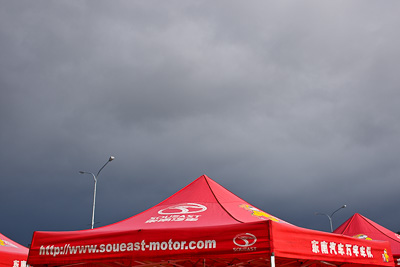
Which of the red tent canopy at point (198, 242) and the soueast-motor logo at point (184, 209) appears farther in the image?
the soueast-motor logo at point (184, 209)

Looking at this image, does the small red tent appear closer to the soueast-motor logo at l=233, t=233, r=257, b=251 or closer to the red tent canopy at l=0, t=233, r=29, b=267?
the soueast-motor logo at l=233, t=233, r=257, b=251

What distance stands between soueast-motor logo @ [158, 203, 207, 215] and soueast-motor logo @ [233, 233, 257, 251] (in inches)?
84.9

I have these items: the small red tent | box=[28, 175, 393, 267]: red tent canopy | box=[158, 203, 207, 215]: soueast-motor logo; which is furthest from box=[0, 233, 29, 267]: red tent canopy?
the small red tent

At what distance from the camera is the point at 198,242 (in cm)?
787

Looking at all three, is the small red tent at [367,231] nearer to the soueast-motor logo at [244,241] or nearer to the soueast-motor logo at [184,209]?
the soueast-motor logo at [184,209]

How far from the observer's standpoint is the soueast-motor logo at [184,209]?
32.3ft

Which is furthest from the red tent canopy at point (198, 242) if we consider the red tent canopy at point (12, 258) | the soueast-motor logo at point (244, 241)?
the red tent canopy at point (12, 258)

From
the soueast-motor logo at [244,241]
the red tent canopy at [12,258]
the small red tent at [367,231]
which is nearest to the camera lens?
the soueast-motor logo at [244,241]

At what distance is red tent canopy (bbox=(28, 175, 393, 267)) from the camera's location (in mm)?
7684

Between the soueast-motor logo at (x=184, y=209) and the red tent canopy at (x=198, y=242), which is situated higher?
the soueast-motor logo at (x=184, y=209)

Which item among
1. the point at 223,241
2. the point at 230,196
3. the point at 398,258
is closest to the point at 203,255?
the point at 223,241

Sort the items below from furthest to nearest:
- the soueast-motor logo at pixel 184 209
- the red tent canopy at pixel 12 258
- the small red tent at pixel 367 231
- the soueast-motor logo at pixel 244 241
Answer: the small red tent at pixel 367 231
the red tent canopy at pixel 12 258
the soueast-motor logo at pixel 184 209
the soueast-motor logo at pixel 244 241

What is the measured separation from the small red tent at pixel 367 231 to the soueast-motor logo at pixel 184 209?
8.31 meters

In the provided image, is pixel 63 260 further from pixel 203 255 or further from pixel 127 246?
pixel 203 255
